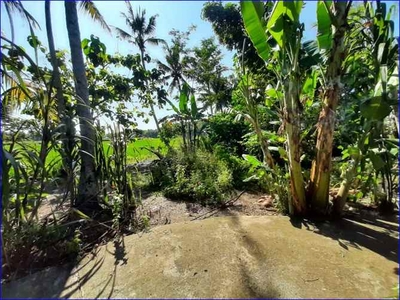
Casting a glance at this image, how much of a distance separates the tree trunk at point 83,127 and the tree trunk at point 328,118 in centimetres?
301

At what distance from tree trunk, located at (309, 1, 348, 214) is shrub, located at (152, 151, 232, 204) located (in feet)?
4.87

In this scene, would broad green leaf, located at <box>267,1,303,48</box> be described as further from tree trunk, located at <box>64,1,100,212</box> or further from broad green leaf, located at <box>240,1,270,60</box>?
tree trunk, located at <box>64,1,100,212</box>

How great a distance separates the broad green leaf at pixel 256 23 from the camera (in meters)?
2.92

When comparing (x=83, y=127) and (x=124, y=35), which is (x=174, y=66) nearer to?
(x=124, y=35)

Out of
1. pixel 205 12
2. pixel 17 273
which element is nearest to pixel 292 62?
pixel 17 273

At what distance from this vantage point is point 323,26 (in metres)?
2.85

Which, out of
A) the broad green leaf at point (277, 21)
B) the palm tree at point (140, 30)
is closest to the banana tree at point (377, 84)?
the broad green leaf at point (277, 21)

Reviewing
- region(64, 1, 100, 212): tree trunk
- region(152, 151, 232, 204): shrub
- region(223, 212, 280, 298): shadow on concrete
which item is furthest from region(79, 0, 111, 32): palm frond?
region(223, 212, 280, 298): shadow on concrete

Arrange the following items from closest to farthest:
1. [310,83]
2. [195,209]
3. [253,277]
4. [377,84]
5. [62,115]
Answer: [253,277] < [377,84] < [62,115] < [310,83] < [195,209]

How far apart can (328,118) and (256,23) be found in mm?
1445

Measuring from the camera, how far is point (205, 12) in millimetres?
13477

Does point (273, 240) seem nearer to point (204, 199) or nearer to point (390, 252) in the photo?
point (390, 252)

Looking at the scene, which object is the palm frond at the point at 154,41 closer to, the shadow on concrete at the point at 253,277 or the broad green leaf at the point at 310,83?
the broad green leaf at the point at 310,83

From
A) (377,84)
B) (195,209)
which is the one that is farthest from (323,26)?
(195,209)
